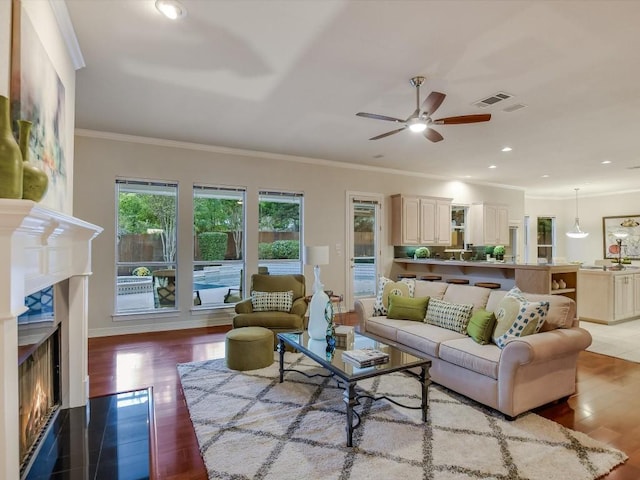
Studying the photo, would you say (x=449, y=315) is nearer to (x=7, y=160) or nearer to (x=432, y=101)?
(x=432, y=101)

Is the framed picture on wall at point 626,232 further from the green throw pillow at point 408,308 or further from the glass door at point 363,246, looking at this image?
the green throw pillow at point 408,308

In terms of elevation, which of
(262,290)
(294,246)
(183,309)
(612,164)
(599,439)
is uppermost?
(612,164)

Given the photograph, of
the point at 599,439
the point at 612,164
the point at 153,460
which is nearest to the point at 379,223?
the point at 612,164

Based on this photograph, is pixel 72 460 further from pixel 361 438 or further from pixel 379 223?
pixel 379 223

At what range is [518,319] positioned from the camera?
9.45 feet

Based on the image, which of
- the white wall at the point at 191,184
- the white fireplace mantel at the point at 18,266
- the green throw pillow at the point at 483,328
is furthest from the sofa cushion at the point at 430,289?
the white fireplace mantel at the point at 18,266

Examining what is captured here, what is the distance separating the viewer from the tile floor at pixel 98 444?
204cm

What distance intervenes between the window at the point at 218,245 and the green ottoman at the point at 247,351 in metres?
2.24

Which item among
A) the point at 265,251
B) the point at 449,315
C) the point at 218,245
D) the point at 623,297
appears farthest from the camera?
the point at 265,251

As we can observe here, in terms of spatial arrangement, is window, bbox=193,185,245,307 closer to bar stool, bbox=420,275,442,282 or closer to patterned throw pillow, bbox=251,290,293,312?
patterned throw pillow, bbox=251,290,293,312

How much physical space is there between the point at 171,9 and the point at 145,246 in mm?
3779

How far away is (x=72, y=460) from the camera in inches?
84.5

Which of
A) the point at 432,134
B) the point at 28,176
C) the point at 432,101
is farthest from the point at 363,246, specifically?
the point at 28,176

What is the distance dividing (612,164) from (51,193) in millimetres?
8615
